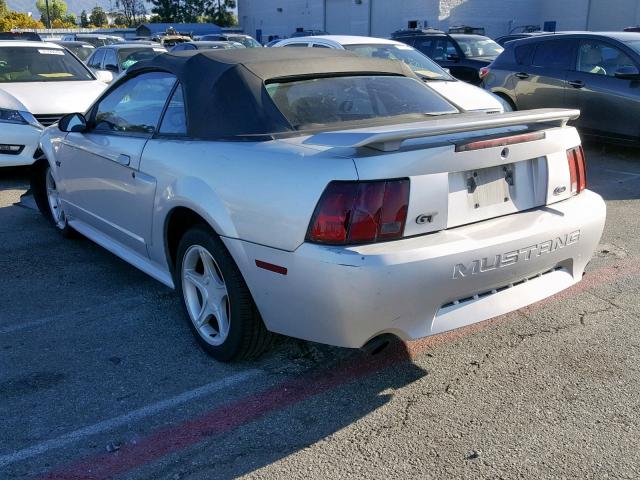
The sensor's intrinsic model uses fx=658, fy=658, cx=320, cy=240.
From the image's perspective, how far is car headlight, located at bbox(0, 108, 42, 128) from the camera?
7836 millimetres

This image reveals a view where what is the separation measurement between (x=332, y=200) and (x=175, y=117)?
147 centimetres

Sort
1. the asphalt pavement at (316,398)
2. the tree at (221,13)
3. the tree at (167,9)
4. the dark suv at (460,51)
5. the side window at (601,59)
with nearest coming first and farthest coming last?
1. the asphalt pavement at (316,398)
2. the side window at (601,59)
3. the dark suv at (460,51)
4. the tree at (167,9)
5. the tree at (221,13)

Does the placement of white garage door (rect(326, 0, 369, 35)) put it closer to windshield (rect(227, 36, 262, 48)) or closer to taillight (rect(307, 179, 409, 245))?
windshield (rect(227, 36, 262, 48))

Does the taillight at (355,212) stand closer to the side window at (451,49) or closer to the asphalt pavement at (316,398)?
the asphalt pavement at (316,398)

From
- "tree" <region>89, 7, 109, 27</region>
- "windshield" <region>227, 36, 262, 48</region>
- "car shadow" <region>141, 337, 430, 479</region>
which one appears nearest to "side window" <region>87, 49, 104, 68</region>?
"windshield" <region>227, 36, 262, 48</region>

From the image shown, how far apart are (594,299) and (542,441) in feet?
5.84

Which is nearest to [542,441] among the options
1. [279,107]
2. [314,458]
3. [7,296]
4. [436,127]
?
[314,458]

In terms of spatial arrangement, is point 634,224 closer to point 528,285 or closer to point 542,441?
point 528,285

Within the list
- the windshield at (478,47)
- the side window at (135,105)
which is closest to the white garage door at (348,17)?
the windshield at (478,47)

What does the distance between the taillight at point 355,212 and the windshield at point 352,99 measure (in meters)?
0.79

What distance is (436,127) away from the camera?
294 cm

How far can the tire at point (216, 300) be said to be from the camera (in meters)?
3.26

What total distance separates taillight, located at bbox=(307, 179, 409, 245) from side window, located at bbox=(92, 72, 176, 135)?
1.64 metres

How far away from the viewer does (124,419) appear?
305 centimetres
